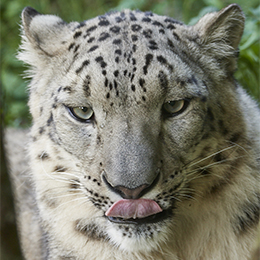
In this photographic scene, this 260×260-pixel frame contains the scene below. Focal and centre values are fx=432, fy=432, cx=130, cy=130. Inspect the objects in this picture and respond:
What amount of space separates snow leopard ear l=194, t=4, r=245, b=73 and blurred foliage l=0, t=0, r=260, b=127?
1.81 m

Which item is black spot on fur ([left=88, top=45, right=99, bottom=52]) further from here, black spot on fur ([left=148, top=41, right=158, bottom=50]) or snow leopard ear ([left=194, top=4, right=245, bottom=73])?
snow leopard ear ([left=194, top=4, right=245, bottom=73])

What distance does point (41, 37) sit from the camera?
4.25 metres

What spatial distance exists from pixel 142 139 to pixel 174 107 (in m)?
0.44

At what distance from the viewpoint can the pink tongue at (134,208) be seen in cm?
311

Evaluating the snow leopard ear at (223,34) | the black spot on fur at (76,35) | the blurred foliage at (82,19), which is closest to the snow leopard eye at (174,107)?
the snow leopard ear at (223,34)

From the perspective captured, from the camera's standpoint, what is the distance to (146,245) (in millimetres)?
3307

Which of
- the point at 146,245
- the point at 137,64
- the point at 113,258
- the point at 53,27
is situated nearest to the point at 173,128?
the point at 137,64

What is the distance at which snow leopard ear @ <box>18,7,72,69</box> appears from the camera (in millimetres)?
4164

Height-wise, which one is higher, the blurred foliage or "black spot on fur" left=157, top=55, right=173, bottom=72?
the blurred foliage

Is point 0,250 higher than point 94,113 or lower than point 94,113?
lower

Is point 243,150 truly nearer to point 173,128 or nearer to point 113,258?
point 173,128

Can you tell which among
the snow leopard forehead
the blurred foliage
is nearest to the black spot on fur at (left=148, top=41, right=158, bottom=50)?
the snow leopard forehead

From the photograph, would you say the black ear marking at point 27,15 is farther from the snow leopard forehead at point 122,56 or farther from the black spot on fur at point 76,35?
the black spot on fur at point 76,35

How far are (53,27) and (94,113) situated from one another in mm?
1304
